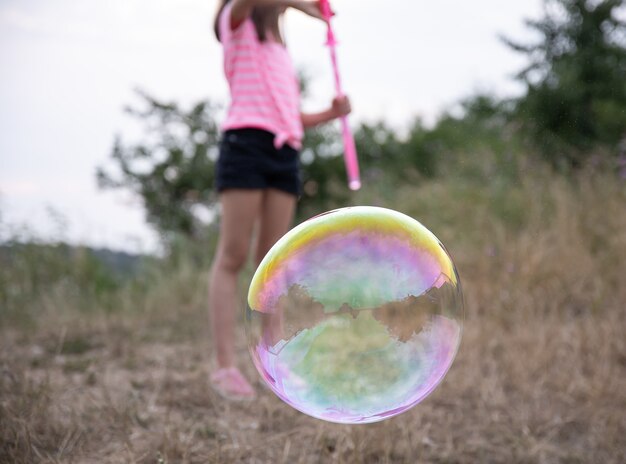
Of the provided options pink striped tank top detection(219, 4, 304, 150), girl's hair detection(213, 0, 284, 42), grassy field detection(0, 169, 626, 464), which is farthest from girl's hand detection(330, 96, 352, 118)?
grassy field detection(0, 169, 626, 464)

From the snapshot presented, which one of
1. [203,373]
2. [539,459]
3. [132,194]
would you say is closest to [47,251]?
[132,194]

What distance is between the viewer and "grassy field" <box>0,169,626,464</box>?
1863 millimetres

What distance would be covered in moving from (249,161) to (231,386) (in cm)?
85

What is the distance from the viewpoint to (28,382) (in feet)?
6.72

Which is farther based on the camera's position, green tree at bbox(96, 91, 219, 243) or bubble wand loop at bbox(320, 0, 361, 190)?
green tree at bbox(96, 91, 219, 243)

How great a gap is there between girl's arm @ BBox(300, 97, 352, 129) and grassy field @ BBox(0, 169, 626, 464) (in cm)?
104

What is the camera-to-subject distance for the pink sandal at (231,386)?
233cm

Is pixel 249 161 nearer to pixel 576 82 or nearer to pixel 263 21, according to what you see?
pixel 263 21

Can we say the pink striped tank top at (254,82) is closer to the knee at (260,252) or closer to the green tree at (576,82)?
the knee at (260,252)

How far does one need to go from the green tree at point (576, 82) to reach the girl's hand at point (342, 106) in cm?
515

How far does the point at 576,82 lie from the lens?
7.24m

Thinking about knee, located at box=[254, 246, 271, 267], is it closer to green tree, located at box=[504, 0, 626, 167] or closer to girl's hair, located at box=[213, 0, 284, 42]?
girl's hair, located at box=[213, 0, 284, 42]

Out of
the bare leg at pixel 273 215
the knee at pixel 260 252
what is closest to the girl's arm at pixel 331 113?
the bare leg at pixel 273 215

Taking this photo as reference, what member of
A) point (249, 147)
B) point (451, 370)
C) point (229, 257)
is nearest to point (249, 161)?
point (249, 147)
